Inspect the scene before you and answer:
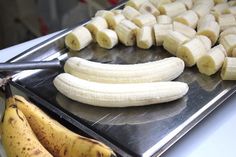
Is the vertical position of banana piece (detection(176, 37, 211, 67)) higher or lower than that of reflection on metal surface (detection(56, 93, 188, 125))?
higher

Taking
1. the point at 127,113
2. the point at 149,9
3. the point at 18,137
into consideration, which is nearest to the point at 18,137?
the point at 18,137

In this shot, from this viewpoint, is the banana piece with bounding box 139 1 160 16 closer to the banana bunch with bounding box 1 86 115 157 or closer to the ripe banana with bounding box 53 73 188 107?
the ripe banana with bounding box 53 73 188 107

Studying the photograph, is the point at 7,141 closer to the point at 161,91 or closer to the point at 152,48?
the point at 161,91

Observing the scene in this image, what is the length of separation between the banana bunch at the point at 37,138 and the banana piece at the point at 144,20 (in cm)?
43

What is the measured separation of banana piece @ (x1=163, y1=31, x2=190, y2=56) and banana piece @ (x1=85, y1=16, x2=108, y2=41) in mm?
183

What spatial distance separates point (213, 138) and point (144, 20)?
42 centimetres

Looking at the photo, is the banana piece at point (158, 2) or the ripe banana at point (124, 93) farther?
the banana piece at point (158, 2)

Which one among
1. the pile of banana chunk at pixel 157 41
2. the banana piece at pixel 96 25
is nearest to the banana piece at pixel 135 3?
the pile of banana chunk at pixel 157 41

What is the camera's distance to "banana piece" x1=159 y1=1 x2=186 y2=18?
1130 millimetres

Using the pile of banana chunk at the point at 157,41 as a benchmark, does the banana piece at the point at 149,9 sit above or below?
above

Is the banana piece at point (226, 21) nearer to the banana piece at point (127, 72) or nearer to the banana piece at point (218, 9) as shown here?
the banana piece at point (218, 9)

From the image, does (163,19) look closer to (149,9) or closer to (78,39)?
(149,9)

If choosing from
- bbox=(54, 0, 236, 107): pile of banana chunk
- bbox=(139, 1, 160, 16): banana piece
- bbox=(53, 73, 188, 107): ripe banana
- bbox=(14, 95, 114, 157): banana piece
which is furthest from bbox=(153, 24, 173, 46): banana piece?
bbox=(14, 95, 114, 157): banana piece

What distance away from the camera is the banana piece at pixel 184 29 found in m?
1.02
